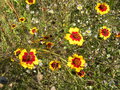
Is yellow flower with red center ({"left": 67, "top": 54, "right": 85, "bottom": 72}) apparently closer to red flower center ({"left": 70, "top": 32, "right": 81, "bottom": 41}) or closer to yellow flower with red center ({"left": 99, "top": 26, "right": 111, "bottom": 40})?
red flower center ({"left": 70, "top": 32, "right": 81, "bottom": 41})

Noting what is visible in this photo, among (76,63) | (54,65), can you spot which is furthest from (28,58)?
(76,63)

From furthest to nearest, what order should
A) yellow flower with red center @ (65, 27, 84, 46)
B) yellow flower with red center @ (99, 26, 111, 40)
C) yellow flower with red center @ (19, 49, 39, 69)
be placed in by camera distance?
yellow flower with red center @ (99, 26, 111, 40), yellow flower with red center @ (65, 27, 84, 46), yellow flower with red center @ (19, 49, 39, 69)

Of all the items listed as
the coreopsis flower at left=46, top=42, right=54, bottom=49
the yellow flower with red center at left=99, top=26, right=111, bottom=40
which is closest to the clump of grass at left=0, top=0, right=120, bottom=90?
the coreopsis flower at left=46, top=42, right=54, bottom=49

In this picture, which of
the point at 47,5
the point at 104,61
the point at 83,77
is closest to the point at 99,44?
the point at 104,61

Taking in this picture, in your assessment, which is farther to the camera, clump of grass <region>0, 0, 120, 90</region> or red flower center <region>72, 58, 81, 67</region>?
clump of grass <region>0, 0, 120, 90</region>

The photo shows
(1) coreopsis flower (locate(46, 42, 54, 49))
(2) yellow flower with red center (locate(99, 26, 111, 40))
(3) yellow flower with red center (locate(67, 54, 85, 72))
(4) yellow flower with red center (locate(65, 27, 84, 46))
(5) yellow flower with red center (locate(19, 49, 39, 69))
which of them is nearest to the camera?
(5) yellow flower with red center (locate(19, 49, 39, 69))

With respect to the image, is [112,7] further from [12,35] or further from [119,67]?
[12,35]

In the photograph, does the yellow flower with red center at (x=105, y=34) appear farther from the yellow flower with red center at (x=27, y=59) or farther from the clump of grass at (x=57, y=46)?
the yellow flower with red center at (x=27, y=59)

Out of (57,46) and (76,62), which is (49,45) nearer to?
(57,46)

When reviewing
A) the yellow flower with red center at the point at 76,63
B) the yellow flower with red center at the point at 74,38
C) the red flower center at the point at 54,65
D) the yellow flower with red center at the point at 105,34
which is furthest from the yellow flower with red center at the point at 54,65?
the yellow flower with red center at the point at 105,34
